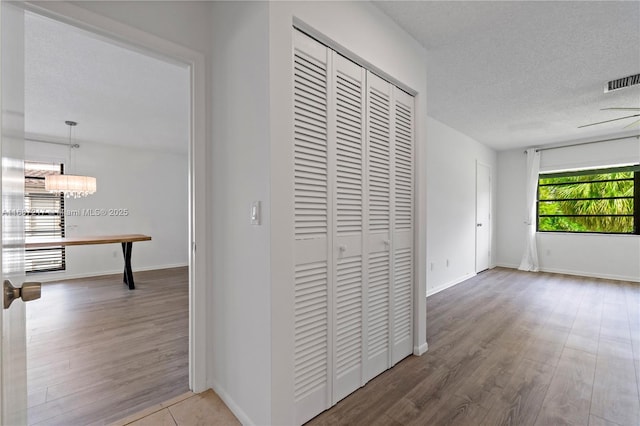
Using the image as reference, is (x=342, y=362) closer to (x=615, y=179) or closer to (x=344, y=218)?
(x=344, y=218)

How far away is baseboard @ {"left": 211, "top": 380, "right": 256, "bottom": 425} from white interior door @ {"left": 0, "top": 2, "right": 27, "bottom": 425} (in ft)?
3.31

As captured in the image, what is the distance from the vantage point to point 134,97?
3346mm

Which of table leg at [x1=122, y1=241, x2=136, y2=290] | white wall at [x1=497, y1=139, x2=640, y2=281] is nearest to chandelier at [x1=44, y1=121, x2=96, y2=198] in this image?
table leg at [x1=122, y1=241, x2=136, y2=290]

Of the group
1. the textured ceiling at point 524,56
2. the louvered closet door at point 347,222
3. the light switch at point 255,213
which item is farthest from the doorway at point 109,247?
the textured ceiling at point 524,56

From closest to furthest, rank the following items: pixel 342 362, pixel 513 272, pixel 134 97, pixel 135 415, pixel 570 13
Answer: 1. pixel 135 415
2. pixel 342 362
3. pixel 570 13
4. pixel 134 97
5. pixel 513 272

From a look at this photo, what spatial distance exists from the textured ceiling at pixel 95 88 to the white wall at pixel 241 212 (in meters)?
0.73

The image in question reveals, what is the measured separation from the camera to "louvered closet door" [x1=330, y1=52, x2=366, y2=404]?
172 cm

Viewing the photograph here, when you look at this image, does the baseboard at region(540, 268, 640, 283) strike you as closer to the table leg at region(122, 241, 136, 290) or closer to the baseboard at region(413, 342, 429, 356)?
the baseboard at region(413, 342, 429, 356)

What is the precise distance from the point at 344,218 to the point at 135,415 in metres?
1.68

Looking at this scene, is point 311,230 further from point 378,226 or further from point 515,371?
point 515,371

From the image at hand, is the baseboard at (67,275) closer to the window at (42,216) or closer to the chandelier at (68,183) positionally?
the window at (42,216)

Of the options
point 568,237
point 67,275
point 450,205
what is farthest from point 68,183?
point 568,237

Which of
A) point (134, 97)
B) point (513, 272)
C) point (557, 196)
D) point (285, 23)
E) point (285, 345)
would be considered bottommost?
point (513, 272)

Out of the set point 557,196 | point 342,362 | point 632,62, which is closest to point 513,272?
point 557,196
